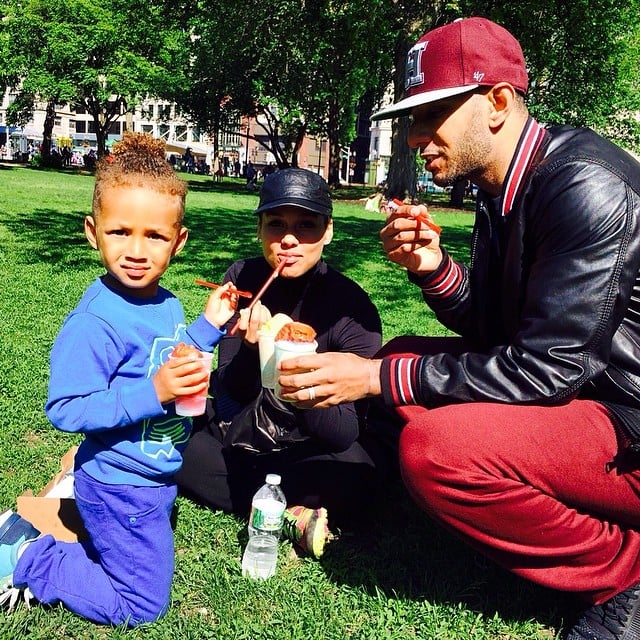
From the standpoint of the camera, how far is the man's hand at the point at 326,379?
2334 mm

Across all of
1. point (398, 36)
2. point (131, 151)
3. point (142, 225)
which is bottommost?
point (142, 225)

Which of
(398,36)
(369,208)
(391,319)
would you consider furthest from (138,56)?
(391,319)

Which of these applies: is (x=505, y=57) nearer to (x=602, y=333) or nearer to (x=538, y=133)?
(x=538, y=133)

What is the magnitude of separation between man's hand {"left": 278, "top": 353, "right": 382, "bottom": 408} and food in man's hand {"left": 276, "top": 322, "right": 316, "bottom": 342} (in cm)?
13

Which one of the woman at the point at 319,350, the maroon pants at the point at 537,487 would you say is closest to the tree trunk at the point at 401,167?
the woman at the point at 319,350

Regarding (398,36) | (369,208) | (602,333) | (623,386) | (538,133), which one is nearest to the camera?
(602,333)

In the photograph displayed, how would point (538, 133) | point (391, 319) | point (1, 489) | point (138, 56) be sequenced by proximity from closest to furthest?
1. point (538, 133)
2. point (1, 489)
3. point (391, 319)
4. point (138, 56)

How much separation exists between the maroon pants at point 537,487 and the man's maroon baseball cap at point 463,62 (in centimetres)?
116

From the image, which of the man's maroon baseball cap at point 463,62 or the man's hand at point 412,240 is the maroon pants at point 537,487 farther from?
the man's maroon baseball cap at point 463,62

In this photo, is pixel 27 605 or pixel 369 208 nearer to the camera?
pixel 27 605

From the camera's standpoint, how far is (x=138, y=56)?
1357 inches

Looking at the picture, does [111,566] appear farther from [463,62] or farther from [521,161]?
[463,62]

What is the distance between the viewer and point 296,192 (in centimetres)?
307

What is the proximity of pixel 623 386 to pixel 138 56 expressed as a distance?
3647 centimetres
